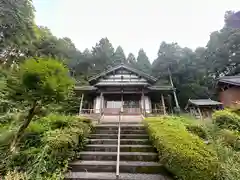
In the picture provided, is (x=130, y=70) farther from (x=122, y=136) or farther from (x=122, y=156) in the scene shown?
(x=122, y=156)

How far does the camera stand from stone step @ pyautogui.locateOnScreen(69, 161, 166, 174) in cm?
354

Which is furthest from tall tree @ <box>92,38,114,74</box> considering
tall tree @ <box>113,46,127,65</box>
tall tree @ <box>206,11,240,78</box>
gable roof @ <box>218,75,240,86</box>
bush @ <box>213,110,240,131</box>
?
bush @ <box>213,110,240,131</box>

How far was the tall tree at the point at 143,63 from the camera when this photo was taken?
26.5 metres

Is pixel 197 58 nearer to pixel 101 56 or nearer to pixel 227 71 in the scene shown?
pixel 227 71

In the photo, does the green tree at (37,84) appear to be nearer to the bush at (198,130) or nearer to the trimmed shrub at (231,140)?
the bush at (198,130)

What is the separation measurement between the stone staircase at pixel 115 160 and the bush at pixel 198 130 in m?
1.89

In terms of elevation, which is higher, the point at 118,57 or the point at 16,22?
the point at 118,57

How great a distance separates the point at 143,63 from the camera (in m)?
27.9

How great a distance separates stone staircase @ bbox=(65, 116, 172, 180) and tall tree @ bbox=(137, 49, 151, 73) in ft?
72.5

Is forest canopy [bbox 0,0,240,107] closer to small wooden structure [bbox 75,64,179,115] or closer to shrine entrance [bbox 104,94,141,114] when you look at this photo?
small wooden structure [bbox 75,64,179,115]

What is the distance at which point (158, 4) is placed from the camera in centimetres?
1141

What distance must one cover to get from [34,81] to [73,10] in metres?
9.78

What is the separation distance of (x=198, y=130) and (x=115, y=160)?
363cm

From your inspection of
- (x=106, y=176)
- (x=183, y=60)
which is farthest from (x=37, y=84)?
(x=183, y=60)
